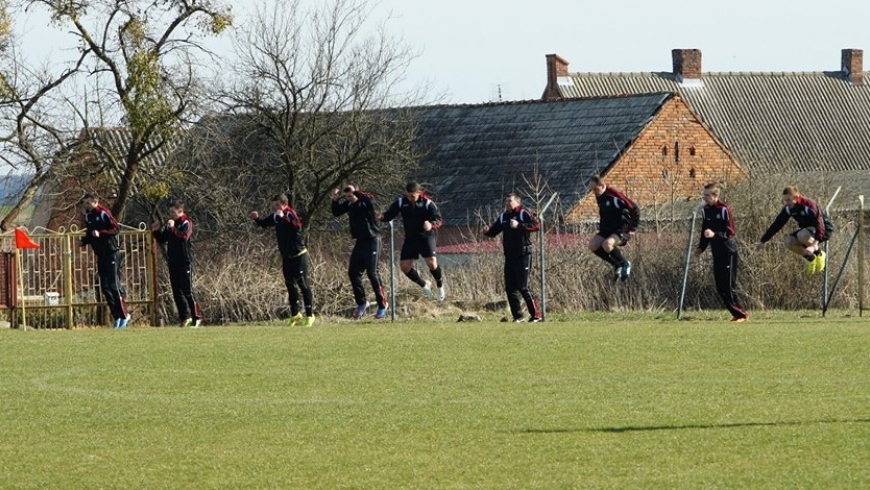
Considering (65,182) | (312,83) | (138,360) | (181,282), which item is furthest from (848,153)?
(138,360)

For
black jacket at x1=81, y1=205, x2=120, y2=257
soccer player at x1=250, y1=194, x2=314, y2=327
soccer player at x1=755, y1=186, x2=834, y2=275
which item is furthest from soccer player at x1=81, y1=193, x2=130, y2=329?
soccer player at x1=755, y1=186, x2=834, y2=275

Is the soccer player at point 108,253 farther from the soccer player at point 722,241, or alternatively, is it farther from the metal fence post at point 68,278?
the soccer player at point 722,241

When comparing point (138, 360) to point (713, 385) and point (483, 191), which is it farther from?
point (483, 191)

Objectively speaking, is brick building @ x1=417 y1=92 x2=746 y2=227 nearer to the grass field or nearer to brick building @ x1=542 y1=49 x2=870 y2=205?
brick building @ x1=542 y1=49 x2=870 y2=205

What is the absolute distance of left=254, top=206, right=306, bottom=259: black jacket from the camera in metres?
23.4

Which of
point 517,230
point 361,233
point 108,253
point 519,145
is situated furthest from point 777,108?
point 108,253

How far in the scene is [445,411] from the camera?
487 inches

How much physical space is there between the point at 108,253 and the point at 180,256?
1.05 metres

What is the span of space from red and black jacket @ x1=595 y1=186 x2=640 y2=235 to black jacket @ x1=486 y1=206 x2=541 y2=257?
107 cm

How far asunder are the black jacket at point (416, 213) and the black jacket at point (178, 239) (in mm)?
2941

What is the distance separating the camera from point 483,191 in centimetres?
4738

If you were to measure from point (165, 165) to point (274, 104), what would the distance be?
3215 mm

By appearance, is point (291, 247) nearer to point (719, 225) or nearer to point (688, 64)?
point (719, 225)

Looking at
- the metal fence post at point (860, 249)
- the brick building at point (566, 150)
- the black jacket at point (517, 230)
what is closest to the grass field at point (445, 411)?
the black jacket at point (517, 230)
